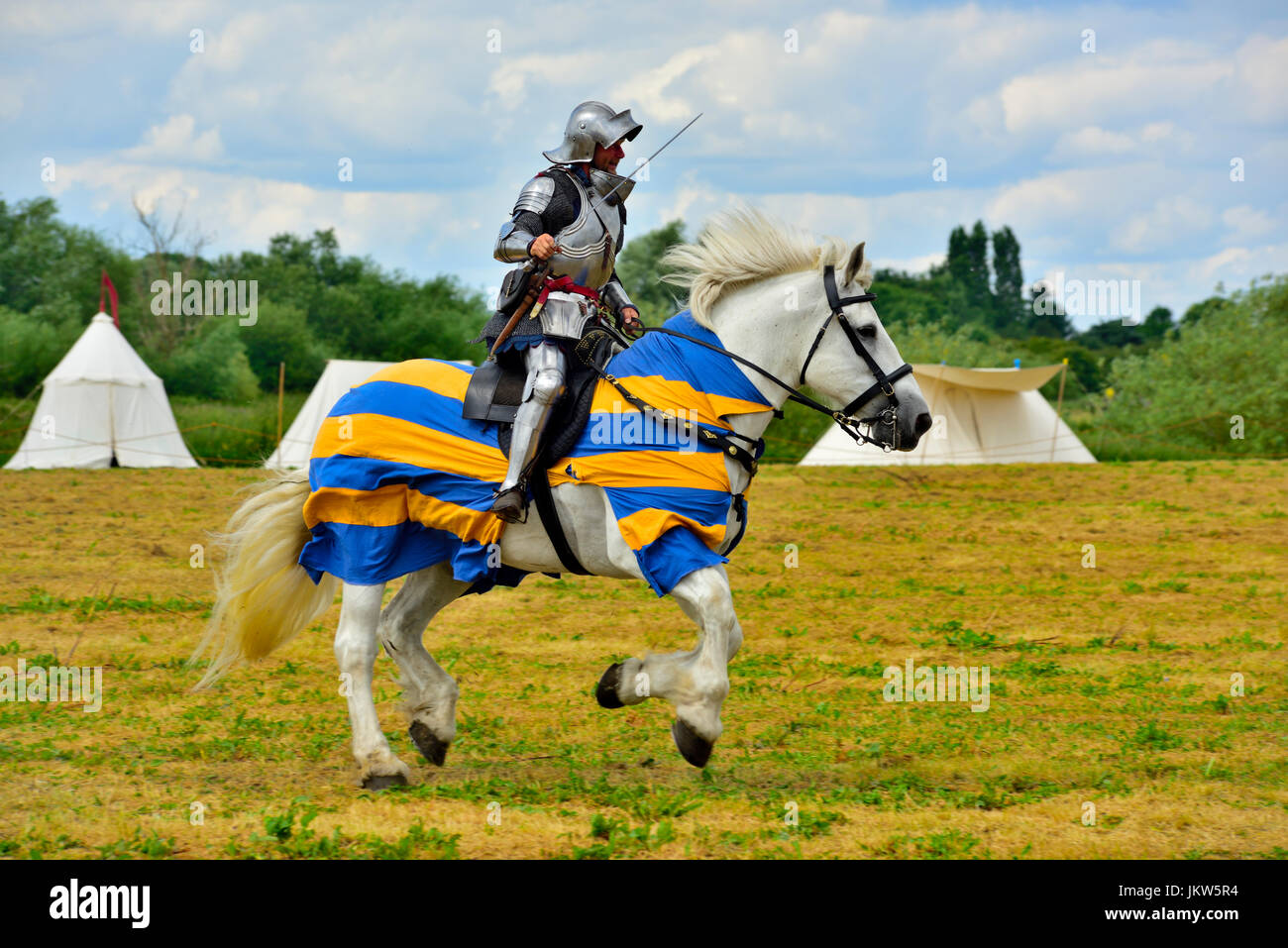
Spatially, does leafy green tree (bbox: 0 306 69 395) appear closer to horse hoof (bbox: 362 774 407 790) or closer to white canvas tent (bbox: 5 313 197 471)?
white canvas tent (bbox: 5 313 197 471)

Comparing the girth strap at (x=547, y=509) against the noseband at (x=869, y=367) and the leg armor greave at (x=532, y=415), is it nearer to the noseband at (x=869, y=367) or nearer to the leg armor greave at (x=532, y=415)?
the leg armor greave at (x=532, y=415)

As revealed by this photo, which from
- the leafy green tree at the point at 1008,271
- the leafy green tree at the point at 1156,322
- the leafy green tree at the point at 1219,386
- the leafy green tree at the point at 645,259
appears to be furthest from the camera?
the leafy green tree at the point at 1008,271

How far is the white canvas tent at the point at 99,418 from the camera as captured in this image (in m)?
21.9

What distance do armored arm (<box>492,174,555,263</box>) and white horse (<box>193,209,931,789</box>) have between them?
2.17ft

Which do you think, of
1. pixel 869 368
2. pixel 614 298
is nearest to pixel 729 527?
pixel 869 368

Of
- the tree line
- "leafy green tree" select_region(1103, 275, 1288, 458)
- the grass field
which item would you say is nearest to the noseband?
the grass field

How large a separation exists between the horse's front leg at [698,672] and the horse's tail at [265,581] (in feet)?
6.45

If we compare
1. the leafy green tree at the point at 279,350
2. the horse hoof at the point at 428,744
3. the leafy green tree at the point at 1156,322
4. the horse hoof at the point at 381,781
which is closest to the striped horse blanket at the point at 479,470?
the horse hoof at the point at 428,744

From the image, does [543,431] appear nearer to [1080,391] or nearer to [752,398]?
[752,398]

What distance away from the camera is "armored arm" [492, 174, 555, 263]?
18.0 ft

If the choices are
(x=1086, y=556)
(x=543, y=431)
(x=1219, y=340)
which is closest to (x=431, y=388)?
(x=543, y=431)

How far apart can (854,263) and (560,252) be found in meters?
1.35

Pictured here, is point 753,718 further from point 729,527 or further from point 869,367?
point 869,367

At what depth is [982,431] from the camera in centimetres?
2270
